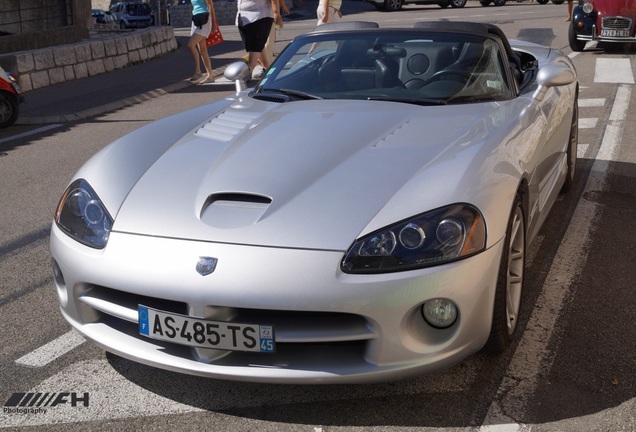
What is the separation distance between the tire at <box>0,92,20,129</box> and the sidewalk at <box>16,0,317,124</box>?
0.36 m

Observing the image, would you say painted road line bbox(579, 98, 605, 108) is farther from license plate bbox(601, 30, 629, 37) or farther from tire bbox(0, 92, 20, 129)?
tire bbox(0, 92, 20, 129)

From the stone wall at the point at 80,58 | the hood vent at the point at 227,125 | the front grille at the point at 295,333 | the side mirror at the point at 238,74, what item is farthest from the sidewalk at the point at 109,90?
the front grille at the point at 295,333

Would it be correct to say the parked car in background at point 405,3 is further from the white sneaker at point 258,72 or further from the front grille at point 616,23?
the white sneaker at point 258,72

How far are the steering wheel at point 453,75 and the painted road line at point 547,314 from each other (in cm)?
110

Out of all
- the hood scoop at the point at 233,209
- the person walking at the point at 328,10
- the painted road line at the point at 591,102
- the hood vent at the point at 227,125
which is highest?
the hood vent at the point at 227,125

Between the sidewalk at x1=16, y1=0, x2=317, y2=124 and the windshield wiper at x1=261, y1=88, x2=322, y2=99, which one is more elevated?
the windshield wiper at x1=261, y1=88, x2=322, y2=99

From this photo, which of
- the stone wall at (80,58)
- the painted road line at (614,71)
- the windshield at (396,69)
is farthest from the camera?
the stone wall at (80,58)

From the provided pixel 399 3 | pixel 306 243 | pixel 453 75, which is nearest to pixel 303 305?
pixel 306 243

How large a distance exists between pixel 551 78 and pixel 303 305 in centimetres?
231

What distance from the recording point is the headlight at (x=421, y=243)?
3.10 meters

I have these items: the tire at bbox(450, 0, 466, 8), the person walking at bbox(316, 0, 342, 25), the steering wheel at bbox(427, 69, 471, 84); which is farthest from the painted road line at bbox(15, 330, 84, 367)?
the tire at bbox(450, 0, 466, 8)

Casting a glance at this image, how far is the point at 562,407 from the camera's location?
10.8 ft

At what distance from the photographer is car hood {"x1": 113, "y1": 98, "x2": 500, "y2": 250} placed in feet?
10.6

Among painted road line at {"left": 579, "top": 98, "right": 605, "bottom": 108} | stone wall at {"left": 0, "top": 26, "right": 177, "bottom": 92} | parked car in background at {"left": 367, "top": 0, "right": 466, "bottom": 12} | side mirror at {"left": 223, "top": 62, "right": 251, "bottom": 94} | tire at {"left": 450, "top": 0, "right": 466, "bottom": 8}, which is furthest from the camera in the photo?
tire at {"left": 450, "top": 0, "right": 466, "bottom": 8}
